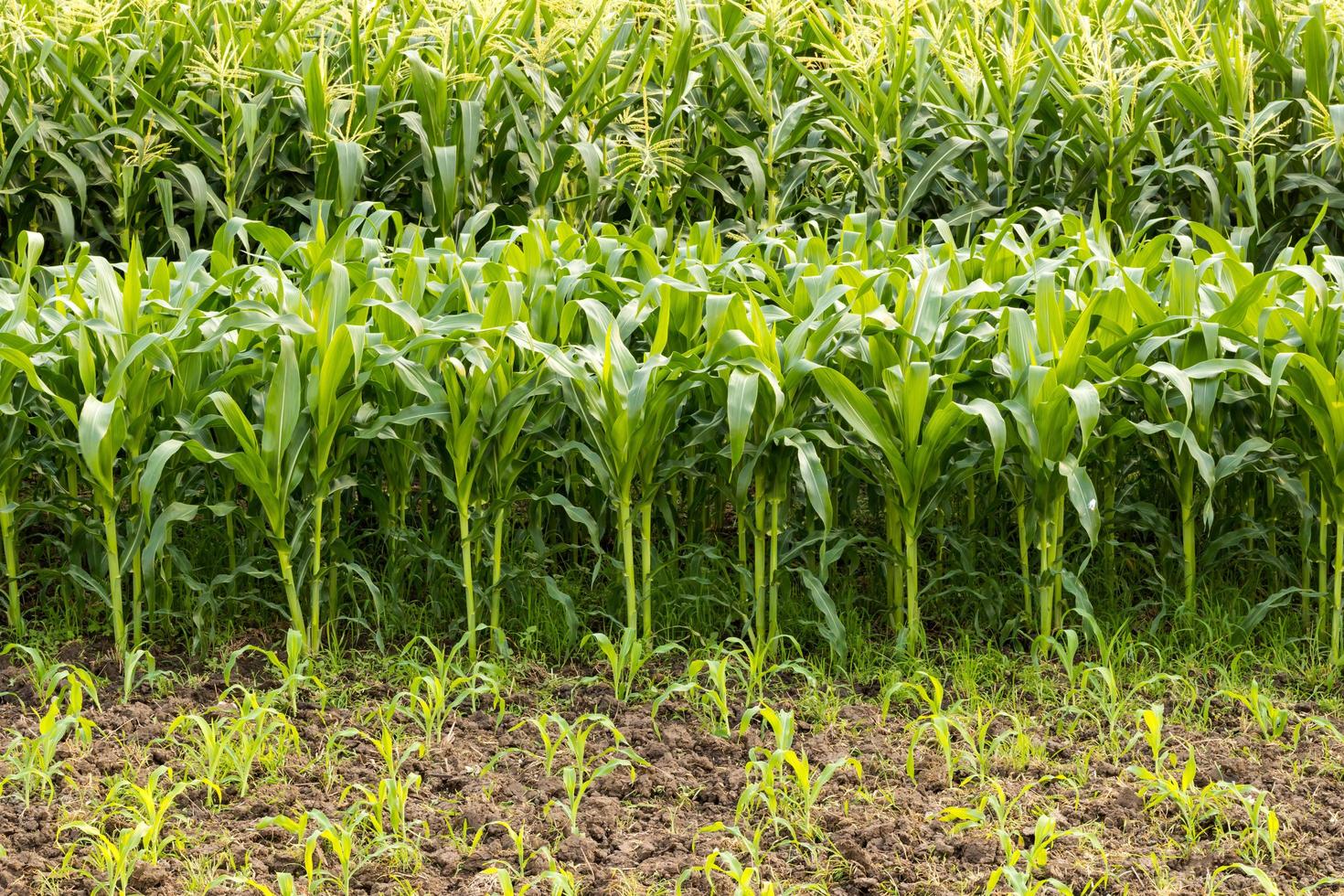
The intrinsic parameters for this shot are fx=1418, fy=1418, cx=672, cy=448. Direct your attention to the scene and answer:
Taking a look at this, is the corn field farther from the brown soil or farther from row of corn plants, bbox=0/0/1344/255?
the brown soil

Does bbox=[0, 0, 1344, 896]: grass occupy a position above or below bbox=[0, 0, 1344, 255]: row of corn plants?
below

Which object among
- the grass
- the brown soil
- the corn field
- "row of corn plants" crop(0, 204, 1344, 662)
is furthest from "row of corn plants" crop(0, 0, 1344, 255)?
the brown soil

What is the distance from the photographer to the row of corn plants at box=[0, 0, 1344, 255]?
197 inches

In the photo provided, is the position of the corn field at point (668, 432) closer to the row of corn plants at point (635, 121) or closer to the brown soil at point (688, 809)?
the row of corn plants at point (635, 121)

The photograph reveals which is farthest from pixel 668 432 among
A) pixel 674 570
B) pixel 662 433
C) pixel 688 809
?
pixel 688 809

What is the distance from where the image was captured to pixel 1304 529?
137 inches

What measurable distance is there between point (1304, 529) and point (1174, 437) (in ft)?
1.47

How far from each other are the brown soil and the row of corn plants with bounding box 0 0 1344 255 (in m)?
2.42

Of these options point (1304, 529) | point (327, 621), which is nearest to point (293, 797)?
point (327, 621)

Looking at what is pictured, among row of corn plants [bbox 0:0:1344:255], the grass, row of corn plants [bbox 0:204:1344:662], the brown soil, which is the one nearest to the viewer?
the brown soil

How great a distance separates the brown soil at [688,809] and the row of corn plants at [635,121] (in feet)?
7.93

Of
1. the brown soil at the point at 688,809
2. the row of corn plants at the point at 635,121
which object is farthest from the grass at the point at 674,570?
the row of corn plants at the point at 635,121

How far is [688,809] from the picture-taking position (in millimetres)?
2805

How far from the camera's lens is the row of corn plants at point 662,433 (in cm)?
327
